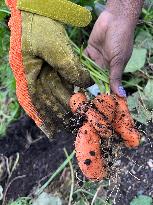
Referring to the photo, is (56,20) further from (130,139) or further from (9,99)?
(9,99)

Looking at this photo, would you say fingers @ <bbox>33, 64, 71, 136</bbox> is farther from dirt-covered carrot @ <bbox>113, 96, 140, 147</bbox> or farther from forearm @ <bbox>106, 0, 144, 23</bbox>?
forearm @ <bbox>106, 0, 144, 23</bbox>

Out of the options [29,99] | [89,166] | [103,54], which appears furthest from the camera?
[103,54]

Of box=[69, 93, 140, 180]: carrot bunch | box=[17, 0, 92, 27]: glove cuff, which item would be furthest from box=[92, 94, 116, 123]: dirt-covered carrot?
box=[17, 0, 92, 27]: glove cuff

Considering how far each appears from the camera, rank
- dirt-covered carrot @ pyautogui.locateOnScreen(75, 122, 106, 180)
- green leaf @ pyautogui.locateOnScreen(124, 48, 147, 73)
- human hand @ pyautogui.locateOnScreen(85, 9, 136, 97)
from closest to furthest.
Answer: dirt-covered carrot @ pyautogui.locateOnScreen(75, 122, 106, 180)
human hand @ pyautogui.locateOnScreen(85, 9, 136, 97)
green leaf @ pyautogui.locateOnScreen(124, 48, 147, 73)

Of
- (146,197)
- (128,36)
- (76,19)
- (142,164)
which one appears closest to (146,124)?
(142,164)

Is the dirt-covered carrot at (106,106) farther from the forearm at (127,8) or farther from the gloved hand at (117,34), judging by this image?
the forearm at (127,8)

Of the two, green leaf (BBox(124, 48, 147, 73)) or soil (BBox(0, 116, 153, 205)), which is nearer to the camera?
soil (BBox(0, 116, 153, 205))

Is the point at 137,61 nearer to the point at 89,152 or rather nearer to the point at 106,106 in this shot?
the point at 106,106
